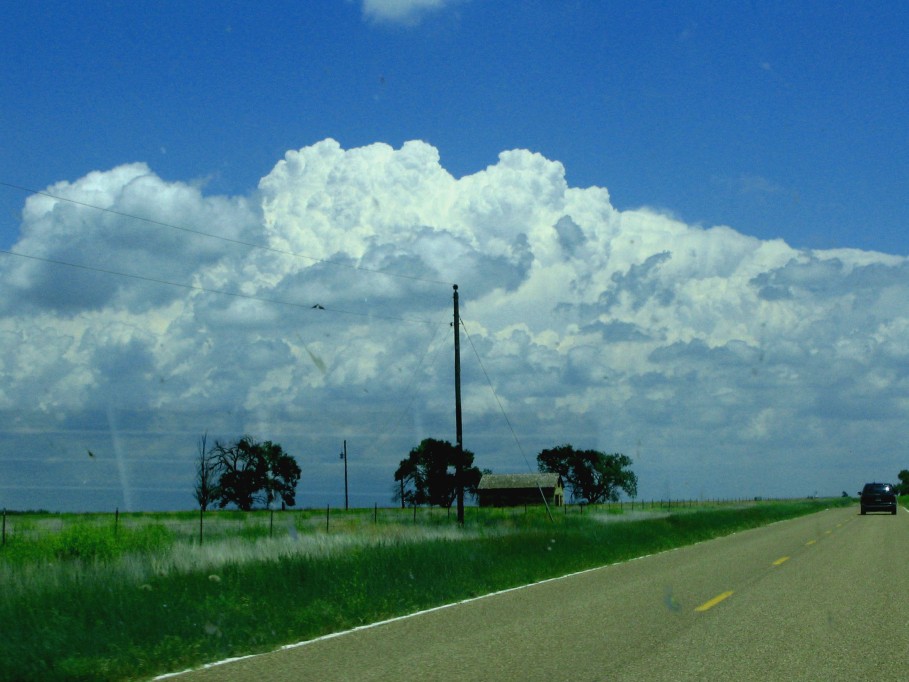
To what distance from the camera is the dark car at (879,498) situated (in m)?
60.8

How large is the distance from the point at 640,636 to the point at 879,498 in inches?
2213

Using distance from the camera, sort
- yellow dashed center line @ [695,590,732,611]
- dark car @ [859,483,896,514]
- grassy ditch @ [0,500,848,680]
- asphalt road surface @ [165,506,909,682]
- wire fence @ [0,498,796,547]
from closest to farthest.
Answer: asphalt road surface @ [165,506,909,682], grassy ditch @ [0,500,848,680], yellow dashed center line @ [695,590,732,611], wire fence @ [0,498,796,547], dark car @ [859,483,896,514]

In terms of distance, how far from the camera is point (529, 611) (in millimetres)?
13531

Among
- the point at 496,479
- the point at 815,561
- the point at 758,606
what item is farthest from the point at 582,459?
the point at 758,606

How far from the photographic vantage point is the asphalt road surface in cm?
890

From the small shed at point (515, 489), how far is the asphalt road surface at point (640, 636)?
8573 centimetres

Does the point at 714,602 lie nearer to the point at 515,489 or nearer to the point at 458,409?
the point at 458,409

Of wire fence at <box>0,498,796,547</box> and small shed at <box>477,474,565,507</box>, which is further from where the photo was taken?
small shed at <box>477,474,565,507</box>

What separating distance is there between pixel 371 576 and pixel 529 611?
3237mm

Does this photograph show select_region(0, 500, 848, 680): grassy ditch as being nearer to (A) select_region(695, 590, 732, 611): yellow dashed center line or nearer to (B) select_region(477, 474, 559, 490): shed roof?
(A) select_region(695, 590, 732, 611): yellow dashed center line

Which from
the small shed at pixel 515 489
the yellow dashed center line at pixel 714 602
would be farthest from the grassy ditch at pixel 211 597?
the small shed at pixel 515 489

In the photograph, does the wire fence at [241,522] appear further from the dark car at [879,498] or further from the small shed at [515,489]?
the small shed at [515,489]

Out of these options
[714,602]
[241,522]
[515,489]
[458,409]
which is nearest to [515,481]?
[515,489]

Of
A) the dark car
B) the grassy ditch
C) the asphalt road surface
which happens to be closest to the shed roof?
the dark car
